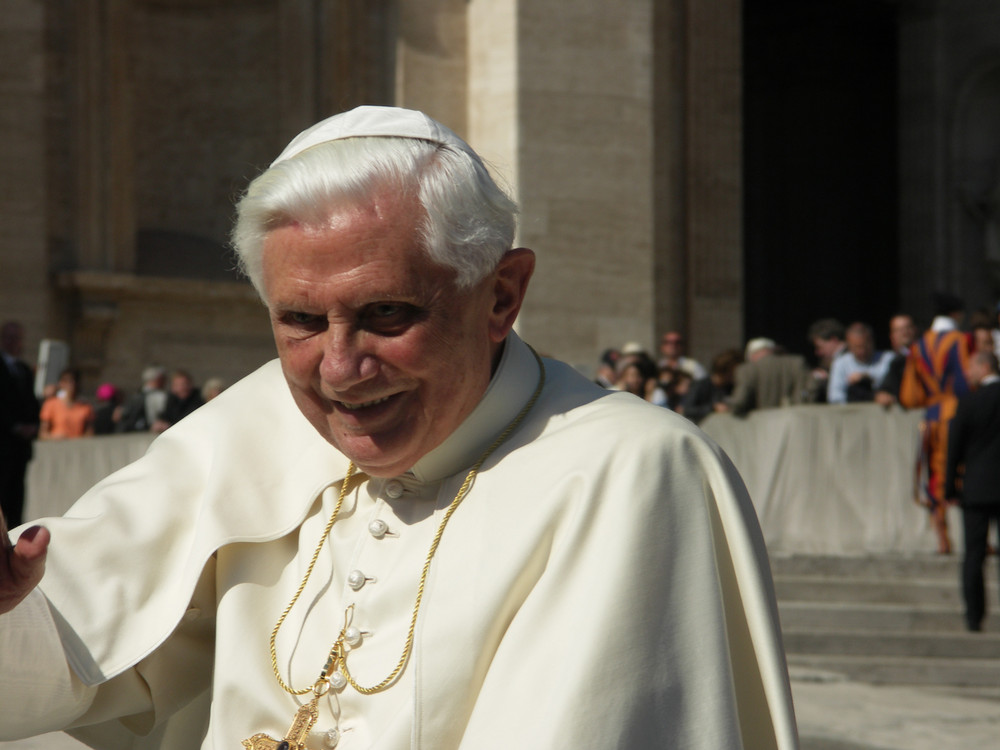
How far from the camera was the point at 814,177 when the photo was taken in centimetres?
2081

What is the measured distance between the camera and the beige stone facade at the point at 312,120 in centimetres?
1075

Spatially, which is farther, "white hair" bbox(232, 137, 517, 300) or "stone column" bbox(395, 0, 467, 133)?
"stone column" bbox(395, 0, 467, 133)

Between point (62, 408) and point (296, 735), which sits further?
point (62, 408)

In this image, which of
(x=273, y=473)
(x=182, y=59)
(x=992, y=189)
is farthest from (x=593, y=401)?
(x=992, y=189)

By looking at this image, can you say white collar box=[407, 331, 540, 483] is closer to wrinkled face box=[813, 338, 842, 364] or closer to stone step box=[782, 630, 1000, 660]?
stone step box=[782, 630, 1000, 660]

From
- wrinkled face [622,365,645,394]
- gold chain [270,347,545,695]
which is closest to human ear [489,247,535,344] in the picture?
gold chain [270,347,545,695]

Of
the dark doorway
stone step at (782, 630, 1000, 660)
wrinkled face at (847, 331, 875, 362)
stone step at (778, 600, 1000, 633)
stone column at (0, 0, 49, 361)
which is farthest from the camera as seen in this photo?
the dark doorway

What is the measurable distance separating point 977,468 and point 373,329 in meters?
6.44

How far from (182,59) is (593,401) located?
41.0ft

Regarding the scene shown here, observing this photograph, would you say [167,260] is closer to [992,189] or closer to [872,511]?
[872,511]

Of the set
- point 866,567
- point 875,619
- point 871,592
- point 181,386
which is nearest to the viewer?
point 875,619

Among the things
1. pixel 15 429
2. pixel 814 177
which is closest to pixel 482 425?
pixel 15 429

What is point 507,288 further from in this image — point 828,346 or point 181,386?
point 181,386

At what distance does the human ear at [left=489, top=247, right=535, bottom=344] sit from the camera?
81.4 inches
